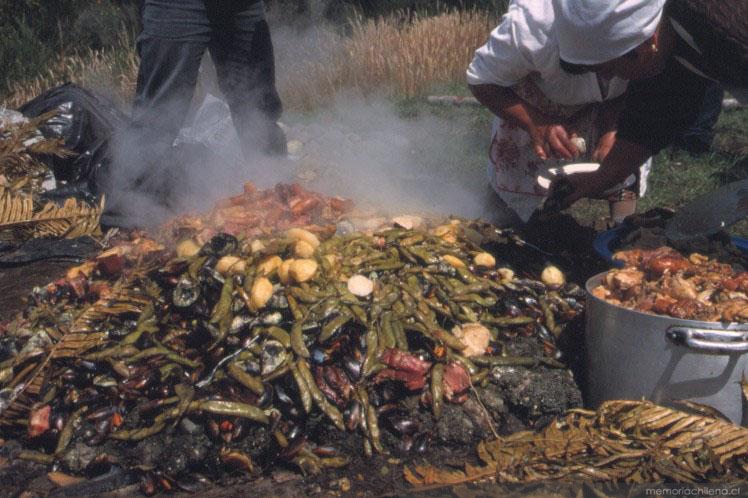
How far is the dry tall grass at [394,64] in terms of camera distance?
988 centimetres

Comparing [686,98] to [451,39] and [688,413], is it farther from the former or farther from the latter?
[451,39]

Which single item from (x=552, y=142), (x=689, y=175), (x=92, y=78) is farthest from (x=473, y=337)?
(x=92, y=78)

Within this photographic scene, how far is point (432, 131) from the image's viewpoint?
26.0ft

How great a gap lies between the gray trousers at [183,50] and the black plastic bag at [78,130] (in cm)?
111

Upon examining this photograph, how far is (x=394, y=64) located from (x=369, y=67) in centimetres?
40

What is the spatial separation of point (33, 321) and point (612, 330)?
2810mm

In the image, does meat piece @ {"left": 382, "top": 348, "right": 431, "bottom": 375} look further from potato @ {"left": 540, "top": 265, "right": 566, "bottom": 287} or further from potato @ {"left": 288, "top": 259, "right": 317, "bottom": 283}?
potato @ {"left": 540, "top": 265, "right": 566, "bottom": 287}

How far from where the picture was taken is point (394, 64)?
989 cm

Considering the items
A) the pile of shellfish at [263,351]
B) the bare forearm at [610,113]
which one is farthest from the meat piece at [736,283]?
the bare forearm at [610,113]

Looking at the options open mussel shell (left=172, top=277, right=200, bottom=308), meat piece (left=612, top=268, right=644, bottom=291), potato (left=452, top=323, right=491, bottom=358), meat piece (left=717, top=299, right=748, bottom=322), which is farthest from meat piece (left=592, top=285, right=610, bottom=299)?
open mussel shell (left=172, top=277, right=200, bottom=308)

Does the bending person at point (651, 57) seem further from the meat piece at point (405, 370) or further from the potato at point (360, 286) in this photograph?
the meat piece at point (405, 370)

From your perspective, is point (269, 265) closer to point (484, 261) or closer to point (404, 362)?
point (404, 362)

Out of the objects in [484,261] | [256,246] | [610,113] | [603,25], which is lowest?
[484,261]

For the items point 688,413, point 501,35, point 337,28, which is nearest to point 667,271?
point 688,413
